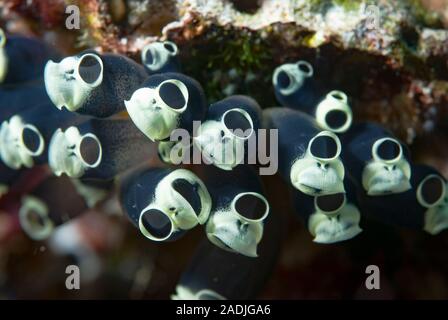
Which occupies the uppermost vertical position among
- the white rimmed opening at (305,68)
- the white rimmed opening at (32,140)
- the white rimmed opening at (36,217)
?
the white rimmed opening at (305,68)

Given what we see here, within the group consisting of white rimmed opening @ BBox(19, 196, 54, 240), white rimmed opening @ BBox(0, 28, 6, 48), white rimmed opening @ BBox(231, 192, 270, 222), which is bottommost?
white rimmed opening @ BBox(19, 196, 54, 240)

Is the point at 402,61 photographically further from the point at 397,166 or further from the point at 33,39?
the point at 33,39

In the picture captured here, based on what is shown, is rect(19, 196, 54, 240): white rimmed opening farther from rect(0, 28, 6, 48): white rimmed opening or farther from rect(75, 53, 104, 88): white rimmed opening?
rect(75, 53, 104, 88): white rimmed opening

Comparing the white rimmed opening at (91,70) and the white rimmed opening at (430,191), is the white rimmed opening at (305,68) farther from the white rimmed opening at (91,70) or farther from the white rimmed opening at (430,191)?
the white rimmed opening at (91,70)

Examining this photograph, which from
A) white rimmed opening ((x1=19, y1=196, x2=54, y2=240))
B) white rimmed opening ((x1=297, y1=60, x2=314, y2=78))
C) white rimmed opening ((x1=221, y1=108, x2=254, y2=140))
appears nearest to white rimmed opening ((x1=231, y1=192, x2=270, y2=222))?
white rimmed opening ((x1=221, y1=108, x2=254, y2=140))

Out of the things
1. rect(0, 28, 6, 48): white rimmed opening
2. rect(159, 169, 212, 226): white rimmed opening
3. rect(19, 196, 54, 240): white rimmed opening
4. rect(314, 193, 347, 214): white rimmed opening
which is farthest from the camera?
rect(19, 196, 54, 240): white rimmed opening

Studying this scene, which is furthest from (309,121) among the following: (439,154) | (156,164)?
(439,154)

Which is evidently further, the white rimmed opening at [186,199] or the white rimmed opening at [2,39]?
Answer: the white rimmed opening at [2,39]

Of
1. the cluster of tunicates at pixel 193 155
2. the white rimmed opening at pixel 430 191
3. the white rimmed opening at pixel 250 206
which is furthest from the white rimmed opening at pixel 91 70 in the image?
the white rimmed opening at pixel 430 191

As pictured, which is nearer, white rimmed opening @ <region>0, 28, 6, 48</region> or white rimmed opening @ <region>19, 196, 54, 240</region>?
white rimmed opening @ <region>0, 28, 6, 48</region>
